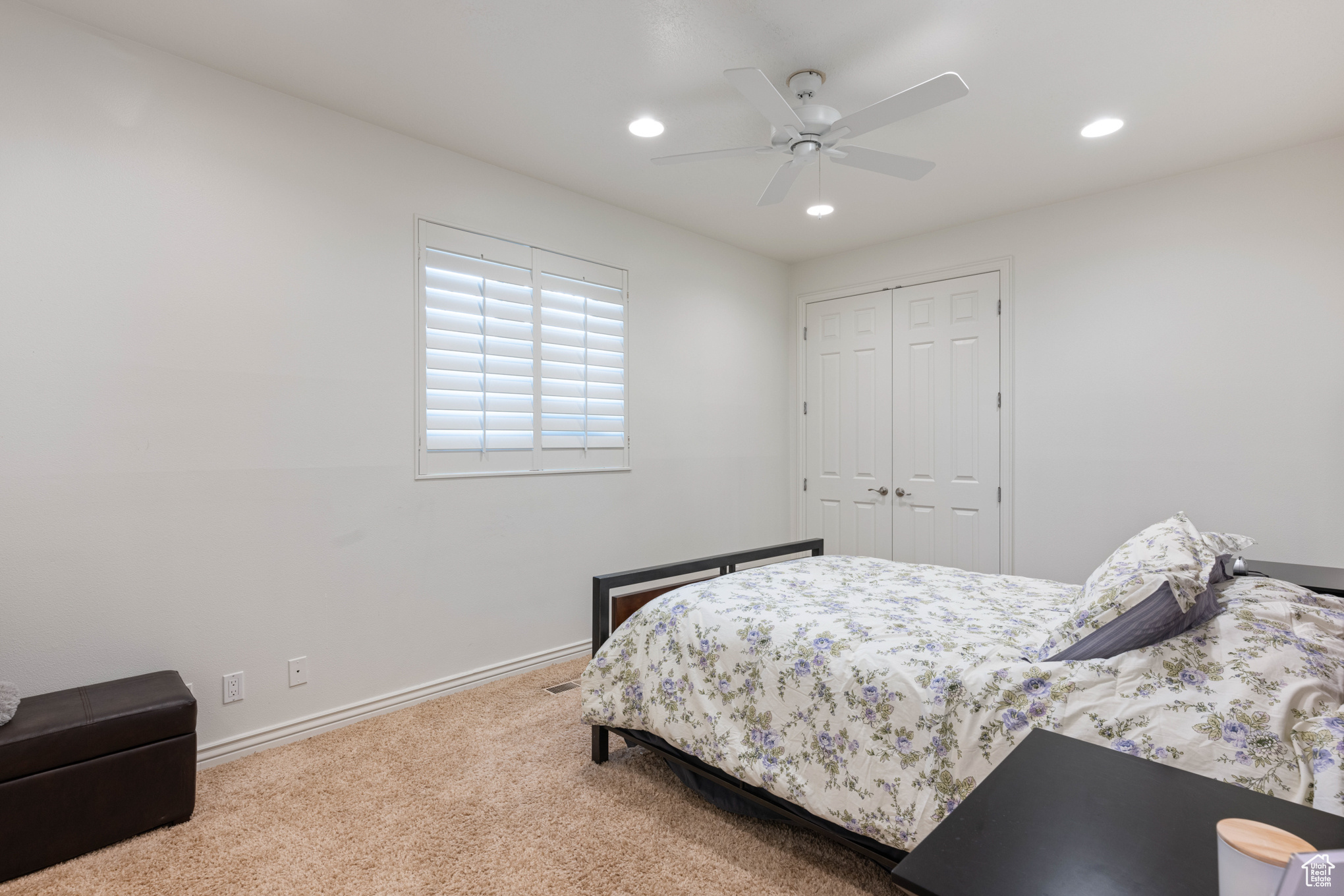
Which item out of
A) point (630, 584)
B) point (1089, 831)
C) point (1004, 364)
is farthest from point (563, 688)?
point (1004, 364)

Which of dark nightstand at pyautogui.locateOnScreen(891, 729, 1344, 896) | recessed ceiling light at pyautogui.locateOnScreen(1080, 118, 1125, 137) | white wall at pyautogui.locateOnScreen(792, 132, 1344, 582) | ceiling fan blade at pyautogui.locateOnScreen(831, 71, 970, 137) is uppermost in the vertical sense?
recessed ceiling light at pyautogui.locateOnScreen(1080, 118, 1125, 137)

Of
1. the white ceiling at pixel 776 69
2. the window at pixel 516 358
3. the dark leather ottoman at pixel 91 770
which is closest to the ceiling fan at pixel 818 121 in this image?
the white ceiling at pixel 776 69

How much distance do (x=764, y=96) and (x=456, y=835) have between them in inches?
97.0

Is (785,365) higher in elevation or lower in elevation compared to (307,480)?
higher

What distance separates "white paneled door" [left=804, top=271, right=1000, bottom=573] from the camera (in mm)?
3943

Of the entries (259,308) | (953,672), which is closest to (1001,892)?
(953,672)

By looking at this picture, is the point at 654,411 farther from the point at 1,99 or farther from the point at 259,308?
the point at 1,99

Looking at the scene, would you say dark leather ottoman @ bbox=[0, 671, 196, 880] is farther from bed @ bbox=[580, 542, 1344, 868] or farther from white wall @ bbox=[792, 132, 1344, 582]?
white wall @ bbox=[792, 132, 1344, 582]

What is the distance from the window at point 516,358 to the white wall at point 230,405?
0.33 ft

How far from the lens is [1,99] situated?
1997 millimetres

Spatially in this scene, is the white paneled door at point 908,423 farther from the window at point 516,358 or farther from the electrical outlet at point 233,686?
the electrical outlet at point 233,686

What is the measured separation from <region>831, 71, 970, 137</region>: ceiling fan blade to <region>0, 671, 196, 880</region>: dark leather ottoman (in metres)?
2.88

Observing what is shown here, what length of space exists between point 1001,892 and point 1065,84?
2813 mm

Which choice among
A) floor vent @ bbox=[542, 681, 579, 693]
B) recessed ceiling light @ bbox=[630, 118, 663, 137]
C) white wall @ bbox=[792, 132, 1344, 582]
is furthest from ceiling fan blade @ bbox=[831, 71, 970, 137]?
floor vent @ bbox=[542, 681, 579, 693]
